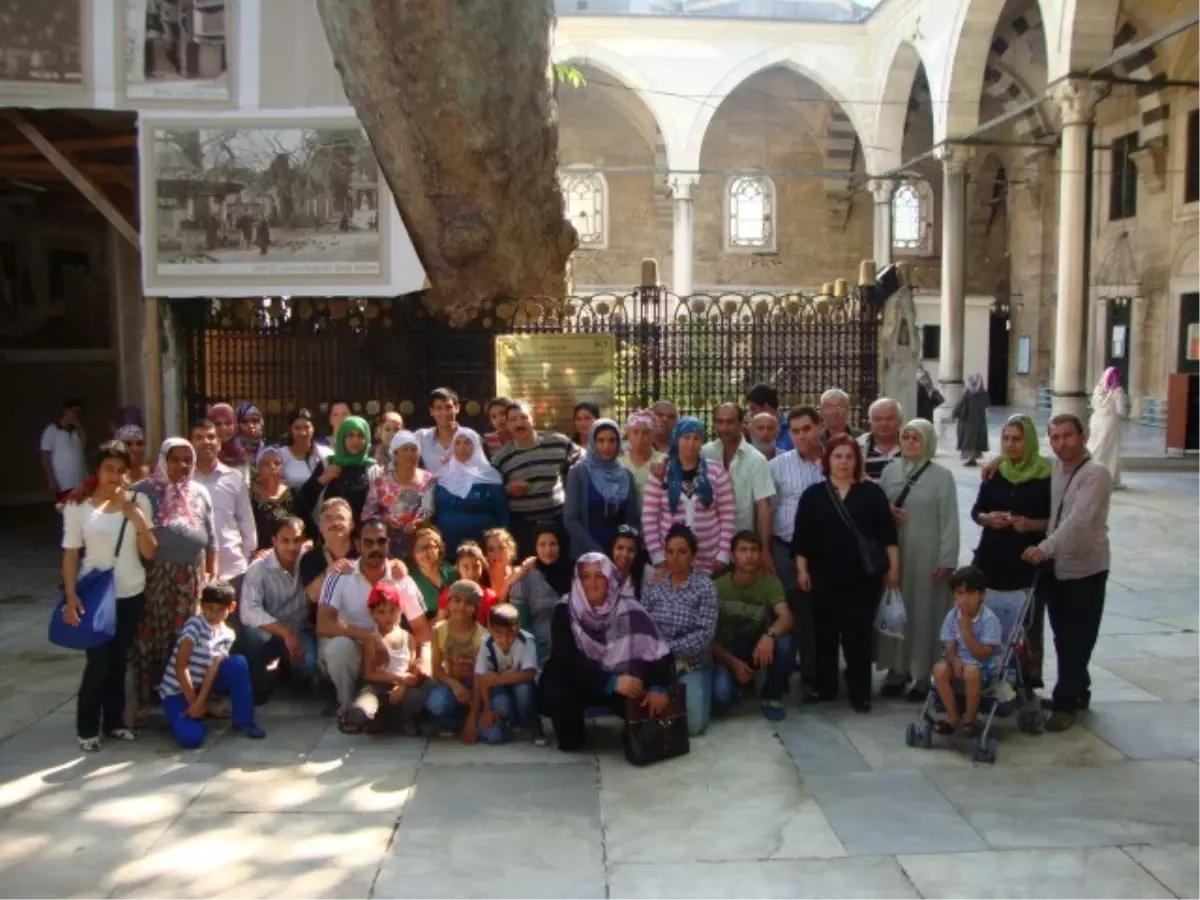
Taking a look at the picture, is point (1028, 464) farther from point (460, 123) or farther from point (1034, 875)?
point (460, 123)

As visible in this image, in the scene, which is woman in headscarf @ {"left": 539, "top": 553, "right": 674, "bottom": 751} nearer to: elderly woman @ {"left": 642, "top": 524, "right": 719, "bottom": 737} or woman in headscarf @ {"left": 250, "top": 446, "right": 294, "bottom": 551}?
elderly woman @ {"left": 642, "top": 524, "right": 719, "bottom": 737}

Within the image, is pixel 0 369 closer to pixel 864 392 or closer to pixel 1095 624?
pixel 864 392

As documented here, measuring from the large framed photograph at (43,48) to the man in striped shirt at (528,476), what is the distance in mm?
4506

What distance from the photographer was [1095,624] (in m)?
5.17

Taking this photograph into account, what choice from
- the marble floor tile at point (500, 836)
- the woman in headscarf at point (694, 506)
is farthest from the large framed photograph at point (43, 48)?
the marble floor tile at point (500, 836)

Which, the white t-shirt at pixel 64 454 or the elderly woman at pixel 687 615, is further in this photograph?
the white t-shirt at pixel 64 454

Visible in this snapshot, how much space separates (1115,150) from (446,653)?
2234 centimetres

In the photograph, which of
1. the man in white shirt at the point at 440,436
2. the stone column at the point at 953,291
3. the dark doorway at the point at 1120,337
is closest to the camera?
the man in white shirt at the point at 440,436

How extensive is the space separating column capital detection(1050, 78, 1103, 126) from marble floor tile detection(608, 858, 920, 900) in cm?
1375

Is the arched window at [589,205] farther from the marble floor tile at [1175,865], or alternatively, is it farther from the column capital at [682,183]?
the marble floor tile at [1175,865]

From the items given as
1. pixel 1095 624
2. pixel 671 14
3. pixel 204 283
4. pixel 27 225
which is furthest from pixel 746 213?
pixel 1095 624

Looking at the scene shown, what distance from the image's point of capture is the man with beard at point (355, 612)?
5160mm

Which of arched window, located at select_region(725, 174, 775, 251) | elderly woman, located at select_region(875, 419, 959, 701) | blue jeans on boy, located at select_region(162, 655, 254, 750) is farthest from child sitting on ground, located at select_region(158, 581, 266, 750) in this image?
arched window, located at select_region(725, 174, 775, 251)

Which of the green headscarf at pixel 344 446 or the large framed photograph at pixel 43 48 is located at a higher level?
the large framed photograph at pixel 43 48
